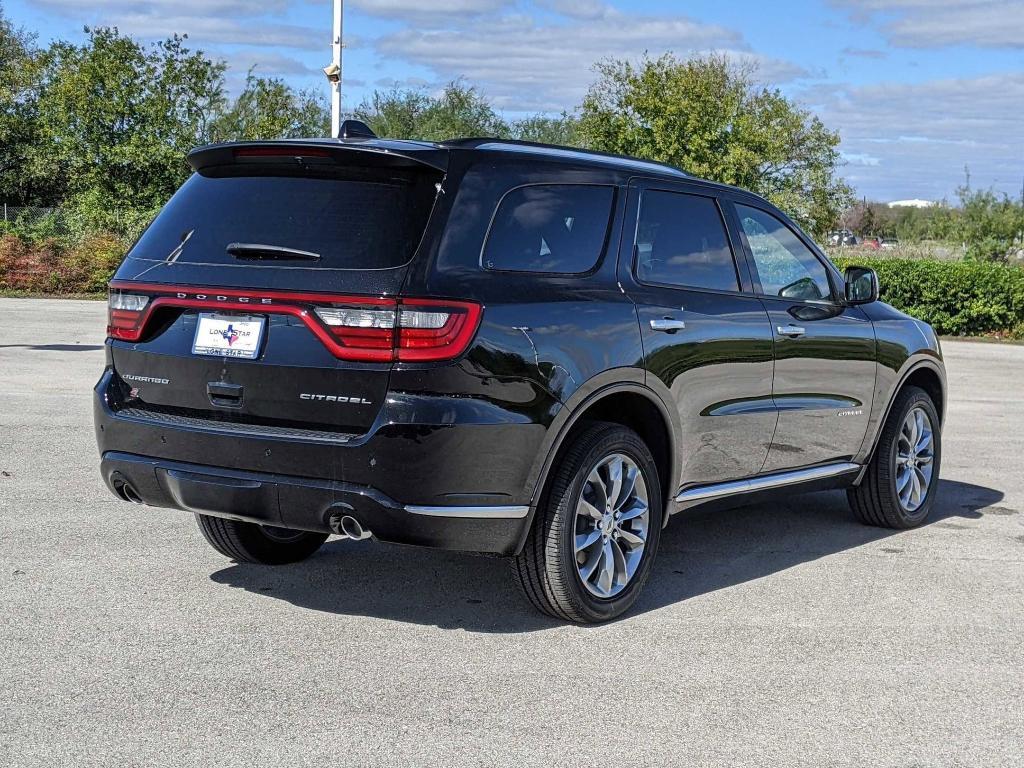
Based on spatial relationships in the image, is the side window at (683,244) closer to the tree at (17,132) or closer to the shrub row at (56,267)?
the shrub row at (56,267)

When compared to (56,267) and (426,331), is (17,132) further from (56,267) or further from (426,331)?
(426,331)

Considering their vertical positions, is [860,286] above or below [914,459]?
above

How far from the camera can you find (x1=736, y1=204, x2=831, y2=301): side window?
6458 millimetres

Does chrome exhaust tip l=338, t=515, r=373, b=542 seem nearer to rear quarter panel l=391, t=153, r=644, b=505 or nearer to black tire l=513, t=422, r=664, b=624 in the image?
rear quarter panel l=391, t=153, r=644, b=505

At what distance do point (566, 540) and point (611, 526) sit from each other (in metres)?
0.34

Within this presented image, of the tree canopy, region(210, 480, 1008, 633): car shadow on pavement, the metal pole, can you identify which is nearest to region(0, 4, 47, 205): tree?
the tree canopy

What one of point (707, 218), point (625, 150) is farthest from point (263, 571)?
point (625, 150)

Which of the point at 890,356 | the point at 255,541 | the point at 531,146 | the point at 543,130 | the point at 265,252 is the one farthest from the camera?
the point at 543,130

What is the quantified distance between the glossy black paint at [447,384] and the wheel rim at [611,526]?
26 centimetres

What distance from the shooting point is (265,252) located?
4.93 metres

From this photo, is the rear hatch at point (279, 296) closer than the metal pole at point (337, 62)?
Yes

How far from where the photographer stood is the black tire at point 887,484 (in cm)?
739

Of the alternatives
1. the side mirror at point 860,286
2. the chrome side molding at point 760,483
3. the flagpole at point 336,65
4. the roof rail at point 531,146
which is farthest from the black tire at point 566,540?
the flagpole at point 336,65

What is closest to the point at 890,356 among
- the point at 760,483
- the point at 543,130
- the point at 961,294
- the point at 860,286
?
the point at 860,286
